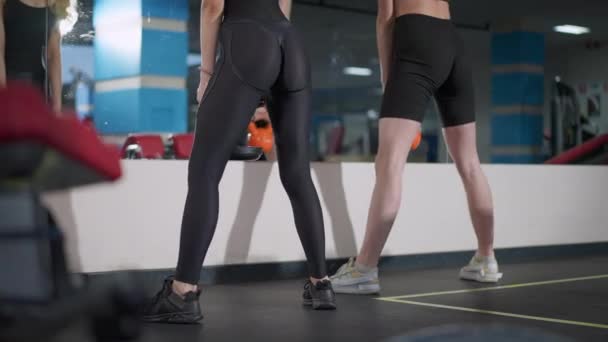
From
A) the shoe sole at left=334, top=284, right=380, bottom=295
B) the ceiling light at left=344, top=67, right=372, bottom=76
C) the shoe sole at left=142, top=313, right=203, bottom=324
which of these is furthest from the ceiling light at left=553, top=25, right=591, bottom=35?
the shoe sole at left=142, top=313, right=203, bottom=324

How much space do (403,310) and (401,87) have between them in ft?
2.61

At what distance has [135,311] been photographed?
124 cm

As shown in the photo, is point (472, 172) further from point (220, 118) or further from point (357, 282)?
point (220, 118)

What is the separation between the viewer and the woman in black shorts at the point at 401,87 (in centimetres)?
295

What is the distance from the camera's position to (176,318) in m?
2.29

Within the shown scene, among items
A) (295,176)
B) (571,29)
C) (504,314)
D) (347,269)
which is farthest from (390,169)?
(571,29)

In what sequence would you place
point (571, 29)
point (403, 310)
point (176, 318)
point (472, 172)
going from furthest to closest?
1. point (571, 29)
2. point (472, 172)
3. point (403, 310)
4. point (176, 318)

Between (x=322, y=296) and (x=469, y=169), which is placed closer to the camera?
(x=322, y=296)

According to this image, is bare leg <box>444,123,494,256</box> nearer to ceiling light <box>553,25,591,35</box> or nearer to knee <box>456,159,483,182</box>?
knee <box>456,159,483,182</box>

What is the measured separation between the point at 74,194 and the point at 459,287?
1448mm

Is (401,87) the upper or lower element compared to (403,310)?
upper

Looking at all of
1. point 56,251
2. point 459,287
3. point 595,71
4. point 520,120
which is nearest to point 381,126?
point 459,287

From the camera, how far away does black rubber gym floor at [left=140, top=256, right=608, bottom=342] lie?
2184 mm

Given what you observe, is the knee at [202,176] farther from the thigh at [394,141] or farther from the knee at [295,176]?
the thigh at [394,141]
